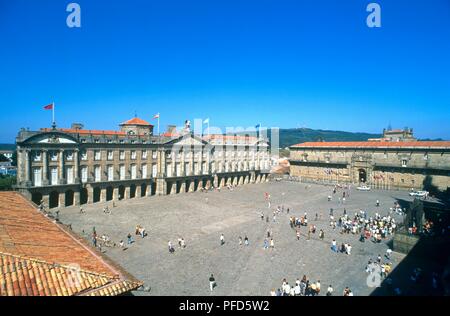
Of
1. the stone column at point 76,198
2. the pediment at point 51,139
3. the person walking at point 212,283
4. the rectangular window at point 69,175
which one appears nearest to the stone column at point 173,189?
the stone column at point 76,198

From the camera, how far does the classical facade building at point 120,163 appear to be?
40.9m

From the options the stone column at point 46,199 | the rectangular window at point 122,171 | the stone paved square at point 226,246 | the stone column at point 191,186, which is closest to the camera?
the stone paved square at point 226,246

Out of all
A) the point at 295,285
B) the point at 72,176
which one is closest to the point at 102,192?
the point at 72,176

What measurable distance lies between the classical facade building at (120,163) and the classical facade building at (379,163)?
16.2 meters

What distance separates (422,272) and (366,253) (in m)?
4.87

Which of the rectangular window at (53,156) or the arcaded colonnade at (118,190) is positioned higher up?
the rectangular window at (53,156)

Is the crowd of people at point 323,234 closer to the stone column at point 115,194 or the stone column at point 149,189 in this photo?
the stone column at point 115,194

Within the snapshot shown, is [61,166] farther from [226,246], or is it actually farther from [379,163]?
[379,163]

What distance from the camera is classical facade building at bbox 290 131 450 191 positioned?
A: 55.1 meters

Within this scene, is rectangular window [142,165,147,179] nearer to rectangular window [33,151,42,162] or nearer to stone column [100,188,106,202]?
stone column [100,188,106,202]

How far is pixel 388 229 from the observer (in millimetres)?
32562

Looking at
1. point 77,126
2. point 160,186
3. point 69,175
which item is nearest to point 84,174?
point 69,175

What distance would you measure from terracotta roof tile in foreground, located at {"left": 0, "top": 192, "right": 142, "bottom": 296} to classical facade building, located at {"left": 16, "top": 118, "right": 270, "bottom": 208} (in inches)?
1107

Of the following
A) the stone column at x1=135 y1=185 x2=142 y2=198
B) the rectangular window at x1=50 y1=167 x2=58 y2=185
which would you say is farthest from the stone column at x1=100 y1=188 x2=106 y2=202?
the rectangular window at x1=50 y1=167 x2=58 y2=185
